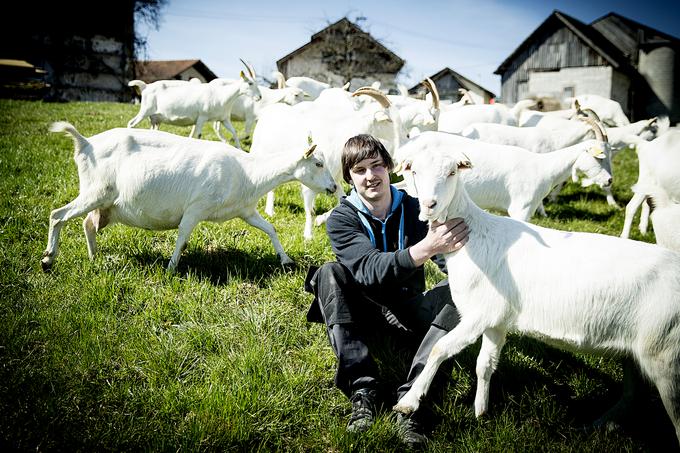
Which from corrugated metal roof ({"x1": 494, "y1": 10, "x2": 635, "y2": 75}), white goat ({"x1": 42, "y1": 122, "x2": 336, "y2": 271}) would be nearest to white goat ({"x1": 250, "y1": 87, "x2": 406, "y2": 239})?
white goat ({"x1": 42, "y1": 122, "x2": 336, "y2": 271})

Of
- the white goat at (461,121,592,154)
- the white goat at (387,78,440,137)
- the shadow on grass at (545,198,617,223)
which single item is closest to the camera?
the shadow on grass at (545,198,617,223)

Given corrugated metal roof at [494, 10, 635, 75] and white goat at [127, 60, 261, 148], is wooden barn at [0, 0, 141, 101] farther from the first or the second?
corrugated metal roof at [494, 10, 635, 75]

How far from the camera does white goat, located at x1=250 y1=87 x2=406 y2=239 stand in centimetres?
614

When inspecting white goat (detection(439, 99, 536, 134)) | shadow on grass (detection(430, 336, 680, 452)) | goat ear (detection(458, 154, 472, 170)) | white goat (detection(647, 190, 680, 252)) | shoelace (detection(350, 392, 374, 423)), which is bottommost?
shadow on grass (detection(430, 336, 680, 452))

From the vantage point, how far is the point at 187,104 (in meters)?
10.8

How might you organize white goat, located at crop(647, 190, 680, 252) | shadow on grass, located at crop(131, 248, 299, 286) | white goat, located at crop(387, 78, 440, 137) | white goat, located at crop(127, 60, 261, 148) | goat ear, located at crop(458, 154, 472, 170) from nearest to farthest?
goat ear, located at crop(458, 154, 472, 170)
white goat, located at crop(647, 190, 680, 252)
shadow on grass, located at crop(131, 248, 299, 286)
white goat, located at crop(387, 78, 440, 137)
white goat, located at crop(127, 60, 261, 148)

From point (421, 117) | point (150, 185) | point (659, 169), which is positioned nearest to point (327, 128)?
point (421, 117)

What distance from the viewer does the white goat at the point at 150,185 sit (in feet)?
13.7

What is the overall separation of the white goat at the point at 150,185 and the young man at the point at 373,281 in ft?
5.60

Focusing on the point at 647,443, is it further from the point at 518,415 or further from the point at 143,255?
the point at 143,255

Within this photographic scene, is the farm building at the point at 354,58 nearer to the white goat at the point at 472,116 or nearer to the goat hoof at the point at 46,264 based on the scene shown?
the white goat at the point at 472,116

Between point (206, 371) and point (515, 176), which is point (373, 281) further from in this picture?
point (515, 176)

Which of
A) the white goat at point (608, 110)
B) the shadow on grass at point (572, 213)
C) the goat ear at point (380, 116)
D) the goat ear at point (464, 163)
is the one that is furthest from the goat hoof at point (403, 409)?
the white goat at point (608, 110)

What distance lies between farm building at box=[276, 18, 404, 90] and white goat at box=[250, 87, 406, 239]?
22.7 meters
